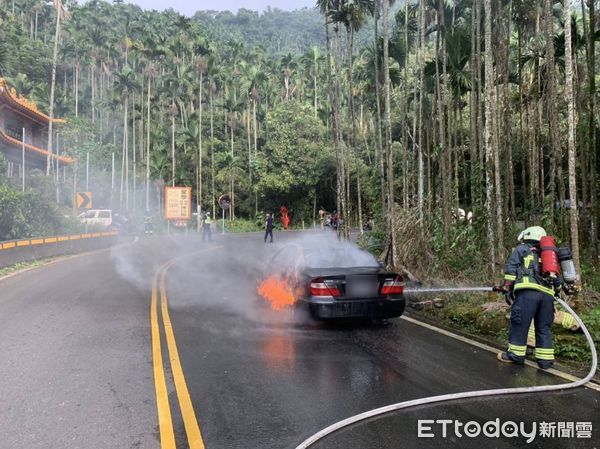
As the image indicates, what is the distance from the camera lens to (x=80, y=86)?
77.4 meters

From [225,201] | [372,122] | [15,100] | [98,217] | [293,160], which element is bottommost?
[98,217]

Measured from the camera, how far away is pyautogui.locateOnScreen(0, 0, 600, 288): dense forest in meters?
11.6

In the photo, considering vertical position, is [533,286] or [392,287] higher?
[533,286]

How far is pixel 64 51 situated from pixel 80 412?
74.0 metres

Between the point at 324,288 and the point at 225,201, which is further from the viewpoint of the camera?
the point at 225,201

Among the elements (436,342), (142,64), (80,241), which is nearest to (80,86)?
(142,64)

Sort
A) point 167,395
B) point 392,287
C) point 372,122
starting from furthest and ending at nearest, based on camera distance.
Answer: point 372,122 → point 392,287 → point 167,395

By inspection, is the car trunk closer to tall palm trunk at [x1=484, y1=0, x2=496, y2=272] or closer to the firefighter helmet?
the firefighter helmet

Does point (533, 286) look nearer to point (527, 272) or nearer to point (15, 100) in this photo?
point (527, 272)

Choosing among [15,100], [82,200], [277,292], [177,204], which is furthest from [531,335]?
A: [177,204]

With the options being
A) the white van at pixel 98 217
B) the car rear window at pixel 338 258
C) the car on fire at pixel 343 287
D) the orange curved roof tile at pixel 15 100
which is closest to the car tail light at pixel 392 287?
the car on fire at pixel 343 287

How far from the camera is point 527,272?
569cm

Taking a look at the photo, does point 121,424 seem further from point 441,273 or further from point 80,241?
point 80,241

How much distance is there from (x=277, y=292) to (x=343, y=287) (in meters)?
2.25
